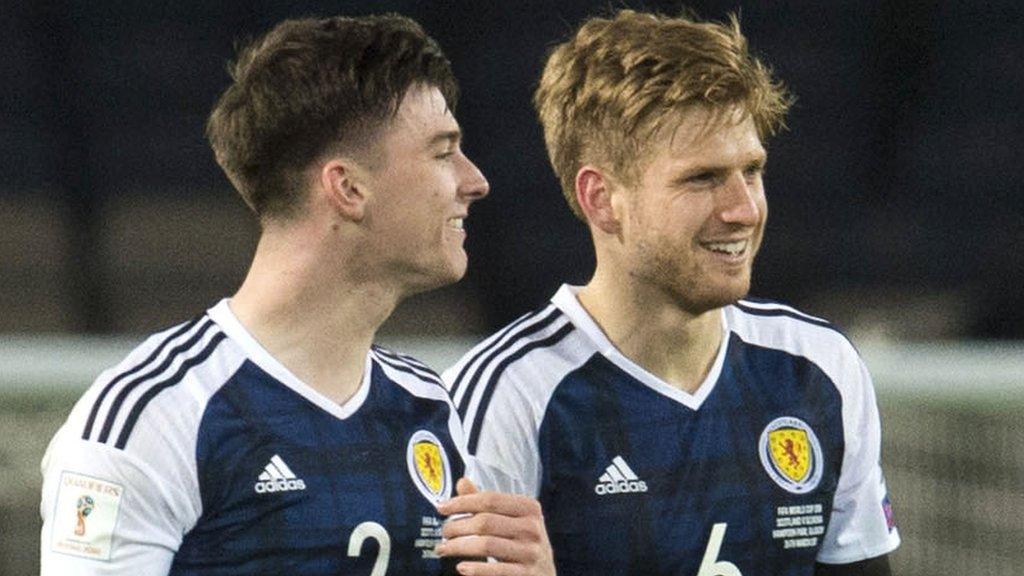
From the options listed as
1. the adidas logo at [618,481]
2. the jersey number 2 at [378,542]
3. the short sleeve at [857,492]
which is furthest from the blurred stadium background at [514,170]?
the jersey number 2 at [378,542]

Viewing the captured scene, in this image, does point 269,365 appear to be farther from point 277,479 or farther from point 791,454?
point 791,454

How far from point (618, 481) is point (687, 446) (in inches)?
5.7

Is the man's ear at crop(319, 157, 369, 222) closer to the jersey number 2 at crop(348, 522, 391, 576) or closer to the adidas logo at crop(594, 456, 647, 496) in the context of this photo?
the jersey number 2 at crop(348, 522, 391, 576)

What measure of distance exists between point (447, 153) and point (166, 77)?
4.02 m

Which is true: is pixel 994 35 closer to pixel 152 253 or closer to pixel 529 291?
pixel 529 291

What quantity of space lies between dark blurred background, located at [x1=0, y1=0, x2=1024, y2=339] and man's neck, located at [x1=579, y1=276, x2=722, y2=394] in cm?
340

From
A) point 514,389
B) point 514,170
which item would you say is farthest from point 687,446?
point 514,170

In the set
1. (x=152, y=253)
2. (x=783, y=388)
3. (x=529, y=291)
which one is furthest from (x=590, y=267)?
(x=783, y=388)

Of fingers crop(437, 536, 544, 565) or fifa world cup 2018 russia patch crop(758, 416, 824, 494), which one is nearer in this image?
fingers crop(437, 536, 544, 565)

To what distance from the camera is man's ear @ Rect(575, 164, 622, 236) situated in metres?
3.87

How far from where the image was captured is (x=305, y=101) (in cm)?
358

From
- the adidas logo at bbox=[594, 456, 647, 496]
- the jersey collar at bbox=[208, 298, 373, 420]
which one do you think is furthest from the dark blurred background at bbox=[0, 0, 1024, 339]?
the jersey collar at bbox=[208, 298, 373, 420]

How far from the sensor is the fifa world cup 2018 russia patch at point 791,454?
3869mm

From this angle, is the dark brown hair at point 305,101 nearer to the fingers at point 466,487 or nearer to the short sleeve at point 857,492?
the fingers at point 466,487
